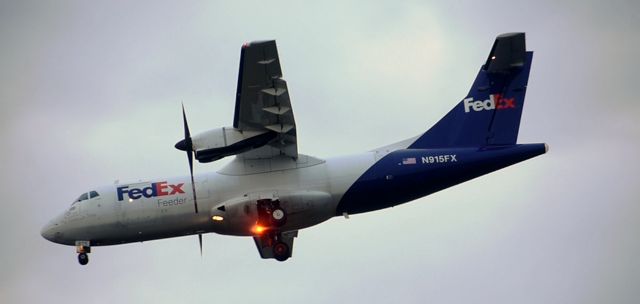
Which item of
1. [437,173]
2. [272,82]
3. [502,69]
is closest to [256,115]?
[272,82]

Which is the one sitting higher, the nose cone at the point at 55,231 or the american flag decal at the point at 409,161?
the american flag decal at the point at 409,161

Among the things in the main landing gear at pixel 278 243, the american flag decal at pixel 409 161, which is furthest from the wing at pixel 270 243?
the american flag decal at pixel 409 161

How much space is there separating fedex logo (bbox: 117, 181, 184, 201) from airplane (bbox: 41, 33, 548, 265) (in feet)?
0.10

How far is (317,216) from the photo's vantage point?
32.3m

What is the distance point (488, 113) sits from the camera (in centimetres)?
3294

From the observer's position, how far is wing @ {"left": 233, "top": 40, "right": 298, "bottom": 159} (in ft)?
95.0

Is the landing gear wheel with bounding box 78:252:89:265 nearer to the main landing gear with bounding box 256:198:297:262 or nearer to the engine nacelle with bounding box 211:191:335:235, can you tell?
the engine nacelle with bounding box 211:191:335:235

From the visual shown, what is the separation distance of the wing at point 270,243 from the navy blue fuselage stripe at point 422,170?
2.40m

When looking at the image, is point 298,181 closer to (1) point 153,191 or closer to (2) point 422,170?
(2) point 422,170

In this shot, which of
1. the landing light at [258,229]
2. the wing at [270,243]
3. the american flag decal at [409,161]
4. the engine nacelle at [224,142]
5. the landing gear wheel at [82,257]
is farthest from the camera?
the wing at [270,243]

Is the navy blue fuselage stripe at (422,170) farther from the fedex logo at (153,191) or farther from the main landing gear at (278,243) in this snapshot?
the fedex logo at (153,191)

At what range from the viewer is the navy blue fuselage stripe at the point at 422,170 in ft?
104

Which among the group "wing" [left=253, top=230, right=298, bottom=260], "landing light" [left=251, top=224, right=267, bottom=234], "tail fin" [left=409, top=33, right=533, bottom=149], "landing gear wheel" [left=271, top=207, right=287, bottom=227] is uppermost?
"tail fin" [left=409, top=33, right=533, bottom=149]

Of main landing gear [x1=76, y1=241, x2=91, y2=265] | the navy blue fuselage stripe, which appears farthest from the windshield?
the navy blue fuselage stripe
